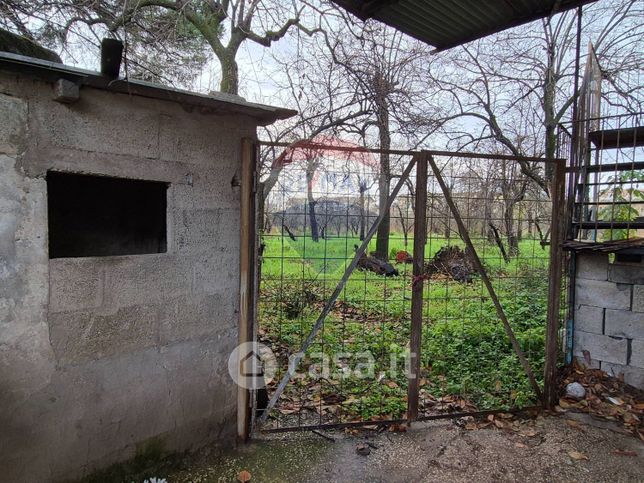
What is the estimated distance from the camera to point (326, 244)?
3.46m

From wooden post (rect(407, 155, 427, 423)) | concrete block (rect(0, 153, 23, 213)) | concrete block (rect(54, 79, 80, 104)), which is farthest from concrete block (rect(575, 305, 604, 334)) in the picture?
concrete block (rect(0, 153, 23, 213))

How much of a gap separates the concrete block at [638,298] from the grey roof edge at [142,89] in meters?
3.77

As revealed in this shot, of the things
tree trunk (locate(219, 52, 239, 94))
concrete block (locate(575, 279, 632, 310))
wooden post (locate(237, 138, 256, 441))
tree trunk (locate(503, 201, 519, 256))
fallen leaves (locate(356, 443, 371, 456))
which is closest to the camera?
wooden post (locate(237, 138, 256, 441))

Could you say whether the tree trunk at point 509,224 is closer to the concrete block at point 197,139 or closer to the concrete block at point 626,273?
the concrete block at point 626,273

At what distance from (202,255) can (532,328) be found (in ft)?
15.8

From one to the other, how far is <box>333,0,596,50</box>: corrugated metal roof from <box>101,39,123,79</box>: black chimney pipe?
1.69 m

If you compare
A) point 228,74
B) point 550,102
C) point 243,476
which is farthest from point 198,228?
point 550,102

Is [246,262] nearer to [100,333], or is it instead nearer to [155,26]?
[100,333]

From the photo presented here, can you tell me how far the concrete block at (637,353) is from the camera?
150 inches

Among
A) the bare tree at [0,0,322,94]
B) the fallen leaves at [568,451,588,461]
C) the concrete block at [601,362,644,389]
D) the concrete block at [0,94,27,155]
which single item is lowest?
the fallen leaves at [568,451,588,461]

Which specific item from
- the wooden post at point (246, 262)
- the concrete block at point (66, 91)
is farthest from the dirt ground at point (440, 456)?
the concrete block at point (66, 91)

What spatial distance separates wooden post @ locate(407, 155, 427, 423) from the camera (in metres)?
3.33

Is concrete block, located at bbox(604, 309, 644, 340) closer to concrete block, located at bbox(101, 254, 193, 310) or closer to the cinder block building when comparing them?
the cinder block building

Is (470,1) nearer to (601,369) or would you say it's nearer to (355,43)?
(355,43)
